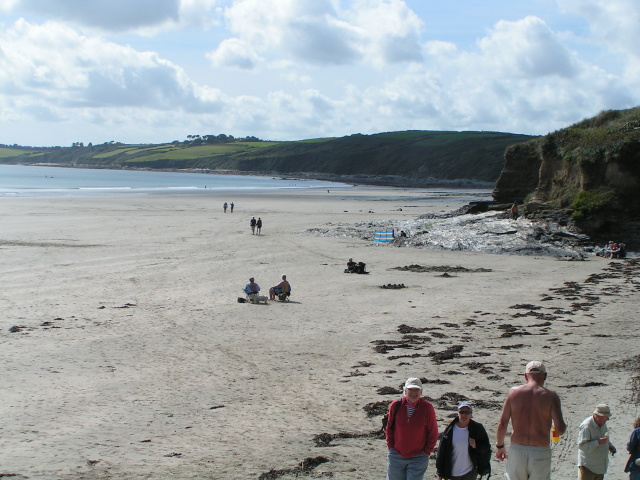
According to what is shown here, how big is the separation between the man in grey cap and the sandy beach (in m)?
1.09

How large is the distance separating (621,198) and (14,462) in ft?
101

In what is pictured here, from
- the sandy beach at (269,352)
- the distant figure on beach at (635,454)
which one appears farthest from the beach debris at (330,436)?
the distant figure on beach at (635,454)

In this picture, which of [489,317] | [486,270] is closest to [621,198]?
[486,270]

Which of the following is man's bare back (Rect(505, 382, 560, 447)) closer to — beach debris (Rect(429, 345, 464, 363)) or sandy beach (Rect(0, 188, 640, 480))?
sandy beach (Rect(0, 188, 640, 480))

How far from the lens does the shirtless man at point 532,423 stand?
20.1ft

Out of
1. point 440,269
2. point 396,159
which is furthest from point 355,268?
point 396,159

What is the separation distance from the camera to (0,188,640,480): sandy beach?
878 centimetres

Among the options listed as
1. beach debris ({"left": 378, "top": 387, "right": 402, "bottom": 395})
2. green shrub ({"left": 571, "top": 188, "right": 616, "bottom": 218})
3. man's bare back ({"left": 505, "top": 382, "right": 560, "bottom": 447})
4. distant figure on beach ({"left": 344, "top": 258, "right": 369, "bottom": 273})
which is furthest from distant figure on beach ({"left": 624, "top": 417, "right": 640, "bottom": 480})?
green shrub ({"left": 571, "top": 188, "right": 616, "bottom": 218})

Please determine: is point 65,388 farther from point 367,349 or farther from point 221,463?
point 367,349

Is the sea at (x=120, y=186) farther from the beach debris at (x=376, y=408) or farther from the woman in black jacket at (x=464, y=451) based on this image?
the woman in black jacket at (x=464, y=451)

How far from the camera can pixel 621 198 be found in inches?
1280

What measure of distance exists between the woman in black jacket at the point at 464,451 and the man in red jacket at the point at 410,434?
0.16 metres

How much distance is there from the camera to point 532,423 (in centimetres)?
616

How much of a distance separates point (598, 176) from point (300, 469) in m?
29.6
